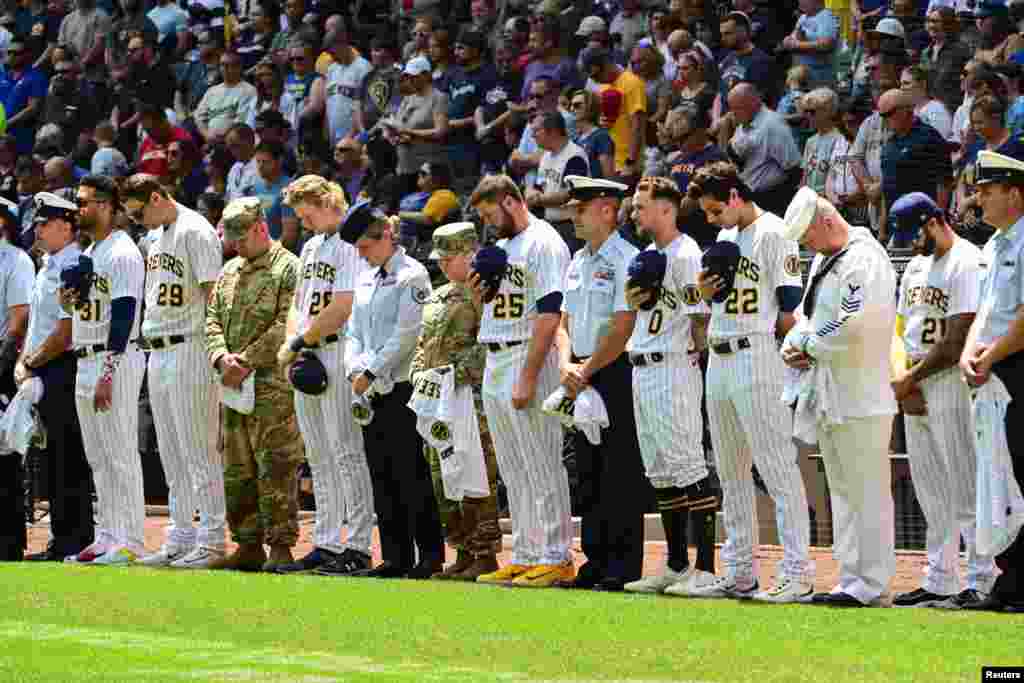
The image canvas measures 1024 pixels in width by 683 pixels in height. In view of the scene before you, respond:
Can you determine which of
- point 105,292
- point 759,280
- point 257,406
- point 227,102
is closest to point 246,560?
point 257,406

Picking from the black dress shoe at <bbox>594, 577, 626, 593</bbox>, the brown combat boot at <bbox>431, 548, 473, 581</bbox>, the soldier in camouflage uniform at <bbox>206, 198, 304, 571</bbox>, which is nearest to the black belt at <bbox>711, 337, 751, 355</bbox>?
the black dress shoe at <bbox>594, 577, 626, 593</bbox>

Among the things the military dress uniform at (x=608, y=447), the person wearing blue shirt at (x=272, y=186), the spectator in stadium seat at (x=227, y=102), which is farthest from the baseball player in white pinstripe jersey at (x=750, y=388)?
the spectator in stadium seat at (x=227, y=102)

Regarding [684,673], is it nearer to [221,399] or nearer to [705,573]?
[705,573]

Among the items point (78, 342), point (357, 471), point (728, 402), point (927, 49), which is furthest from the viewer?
point (927, 49)

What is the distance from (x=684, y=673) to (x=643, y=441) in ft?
10.7

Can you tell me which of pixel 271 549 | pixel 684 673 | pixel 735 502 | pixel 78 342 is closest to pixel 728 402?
pixel 735 502

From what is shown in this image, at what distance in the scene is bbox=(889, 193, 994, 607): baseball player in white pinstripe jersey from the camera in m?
10.1

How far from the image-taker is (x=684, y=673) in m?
7.69

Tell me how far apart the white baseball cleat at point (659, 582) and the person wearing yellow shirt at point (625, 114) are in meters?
6.41

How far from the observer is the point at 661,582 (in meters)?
10.8

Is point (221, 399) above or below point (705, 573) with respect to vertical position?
above

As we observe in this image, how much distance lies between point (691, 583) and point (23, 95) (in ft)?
51.6

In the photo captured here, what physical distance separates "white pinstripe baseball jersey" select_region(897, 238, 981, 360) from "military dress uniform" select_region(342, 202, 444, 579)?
3.20 m

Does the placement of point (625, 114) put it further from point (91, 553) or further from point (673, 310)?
point (673, 310)
